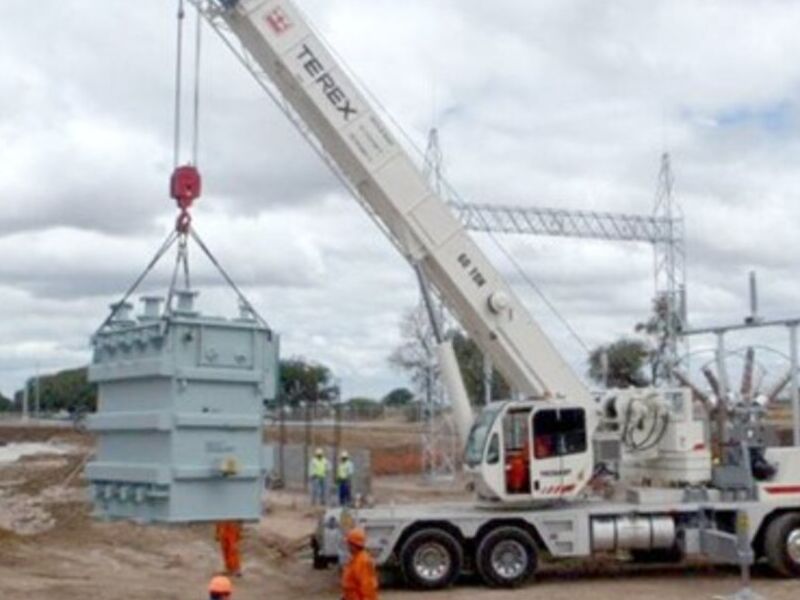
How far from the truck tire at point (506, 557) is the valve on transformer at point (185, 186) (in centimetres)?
777

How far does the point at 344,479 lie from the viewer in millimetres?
32281

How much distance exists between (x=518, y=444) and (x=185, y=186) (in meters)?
7.53

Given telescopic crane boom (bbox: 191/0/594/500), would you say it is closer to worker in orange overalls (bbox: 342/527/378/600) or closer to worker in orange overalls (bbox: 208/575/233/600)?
worker in orange overalls (bbox: 342/527/378/600)

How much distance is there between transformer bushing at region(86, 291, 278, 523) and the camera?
36.0 feet

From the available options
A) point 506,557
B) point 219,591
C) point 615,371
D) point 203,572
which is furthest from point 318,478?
point 219,591

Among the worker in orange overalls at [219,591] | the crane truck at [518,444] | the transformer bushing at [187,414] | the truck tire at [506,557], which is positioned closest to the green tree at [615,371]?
the crane truck at [518,444]

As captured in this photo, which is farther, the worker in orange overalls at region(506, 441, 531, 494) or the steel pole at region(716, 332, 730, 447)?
the steel pole at region(716, 332, 730, 447)

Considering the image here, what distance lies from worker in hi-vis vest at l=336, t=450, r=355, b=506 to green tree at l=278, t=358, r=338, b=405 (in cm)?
499

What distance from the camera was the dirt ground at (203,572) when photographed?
18938 millimetres

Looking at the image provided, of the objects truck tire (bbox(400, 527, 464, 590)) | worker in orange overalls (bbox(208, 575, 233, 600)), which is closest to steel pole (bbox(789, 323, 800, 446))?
truck tire (bbox(400, 527, 464, 590))

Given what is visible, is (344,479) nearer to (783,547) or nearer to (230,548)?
(230,548)

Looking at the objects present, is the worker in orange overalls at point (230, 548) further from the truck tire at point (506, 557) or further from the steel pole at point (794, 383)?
the steel pole at point (794, 383)

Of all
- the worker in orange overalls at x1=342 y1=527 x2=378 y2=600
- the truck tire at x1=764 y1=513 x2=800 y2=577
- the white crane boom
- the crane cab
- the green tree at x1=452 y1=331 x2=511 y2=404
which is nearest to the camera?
the worker in orange overalls at x1=342 y1=527 x2=378 y2=600

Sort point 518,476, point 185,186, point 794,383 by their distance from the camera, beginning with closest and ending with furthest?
point 185,186, point 518,476, point 794,383
